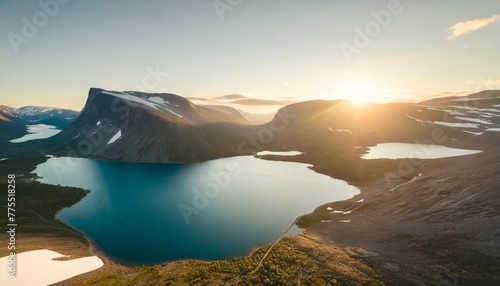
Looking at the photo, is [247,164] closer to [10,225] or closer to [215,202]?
[215,202]

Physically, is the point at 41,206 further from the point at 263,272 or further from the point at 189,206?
the point at 263,272

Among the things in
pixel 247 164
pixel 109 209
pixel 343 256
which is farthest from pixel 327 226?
pixel 247 164

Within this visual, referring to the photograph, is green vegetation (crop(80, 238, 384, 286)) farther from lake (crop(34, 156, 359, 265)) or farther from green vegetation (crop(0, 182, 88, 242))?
green vegetation (crop(0, 182, 88, 242))

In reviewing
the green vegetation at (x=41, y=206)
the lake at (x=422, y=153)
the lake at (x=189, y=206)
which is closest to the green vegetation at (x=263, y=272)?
the lake at (x=189, y=206)

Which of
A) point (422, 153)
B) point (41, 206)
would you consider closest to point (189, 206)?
point (41, 206)

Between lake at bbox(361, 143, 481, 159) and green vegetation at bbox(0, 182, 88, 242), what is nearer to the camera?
green vegetation at bbox(0, 182, 88, 242)

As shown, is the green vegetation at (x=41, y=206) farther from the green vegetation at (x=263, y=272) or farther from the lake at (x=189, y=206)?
the green vegetation at (x=263, y=272)

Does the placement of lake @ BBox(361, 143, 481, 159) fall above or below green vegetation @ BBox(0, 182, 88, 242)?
below

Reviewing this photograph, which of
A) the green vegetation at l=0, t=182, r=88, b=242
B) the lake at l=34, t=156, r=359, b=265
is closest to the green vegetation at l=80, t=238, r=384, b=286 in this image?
the lake at l=34, t=156, r=359, b=265
